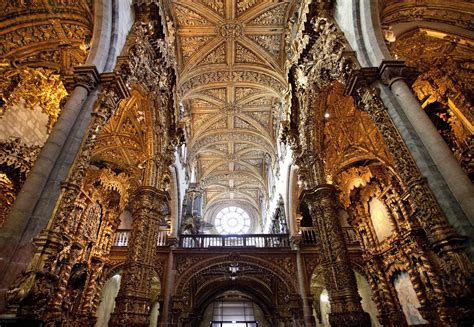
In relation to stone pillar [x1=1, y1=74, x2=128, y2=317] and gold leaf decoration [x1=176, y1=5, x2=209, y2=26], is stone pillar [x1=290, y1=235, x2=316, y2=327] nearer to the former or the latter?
stone pillar [x1=1, y1=74, x2=128, y2=317]

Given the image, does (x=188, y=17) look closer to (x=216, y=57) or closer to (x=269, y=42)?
(x=216, y=57)

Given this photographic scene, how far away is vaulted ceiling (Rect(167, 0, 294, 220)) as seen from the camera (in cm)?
1216

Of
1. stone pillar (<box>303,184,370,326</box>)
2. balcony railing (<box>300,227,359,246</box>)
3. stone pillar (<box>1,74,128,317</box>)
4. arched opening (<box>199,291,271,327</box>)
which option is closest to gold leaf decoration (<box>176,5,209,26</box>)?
stone pillar (<box>1,74,128,317</box>)

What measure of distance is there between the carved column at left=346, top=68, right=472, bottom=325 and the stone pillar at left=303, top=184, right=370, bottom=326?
2.43 m

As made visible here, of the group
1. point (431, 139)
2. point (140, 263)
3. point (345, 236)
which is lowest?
point (140, 263)

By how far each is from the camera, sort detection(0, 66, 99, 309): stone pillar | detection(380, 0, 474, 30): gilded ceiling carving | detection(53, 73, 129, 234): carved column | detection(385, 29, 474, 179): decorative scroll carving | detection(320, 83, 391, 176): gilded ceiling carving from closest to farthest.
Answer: detection(0, 66, 99, 309): stone pillar → detection(53, 73, 129, 234): carved column → detection(380, 0, 474, 30): gilded ceiling carving → detection(385, 29, 474, 179): decorative scroll carving → detection(320, 83, 391, 176): gilded ceiling carving

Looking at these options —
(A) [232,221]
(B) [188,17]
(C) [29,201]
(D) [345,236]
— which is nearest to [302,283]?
(D) [345,236]

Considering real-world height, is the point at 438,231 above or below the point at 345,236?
below

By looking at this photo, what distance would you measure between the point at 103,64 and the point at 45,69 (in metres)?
4.79

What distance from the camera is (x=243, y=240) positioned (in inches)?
557

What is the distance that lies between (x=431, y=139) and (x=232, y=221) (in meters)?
23.0

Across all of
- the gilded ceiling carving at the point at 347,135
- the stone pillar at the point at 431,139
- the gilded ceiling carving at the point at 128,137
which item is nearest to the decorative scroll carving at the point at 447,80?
the gilded ceiling carving at the point at 347,135

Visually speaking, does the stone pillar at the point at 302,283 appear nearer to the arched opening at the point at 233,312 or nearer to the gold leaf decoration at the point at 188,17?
the arched opening at the point at 233,312

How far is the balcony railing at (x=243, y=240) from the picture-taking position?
45.7 ft
